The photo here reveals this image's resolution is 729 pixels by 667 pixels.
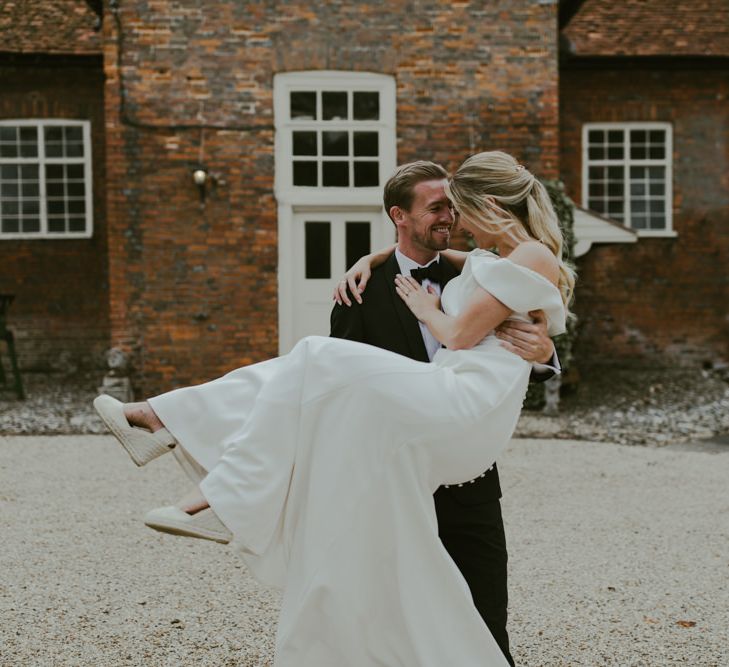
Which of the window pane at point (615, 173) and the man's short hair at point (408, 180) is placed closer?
the man's short hair at point (408, 180)

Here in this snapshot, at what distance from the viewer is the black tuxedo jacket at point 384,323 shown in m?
3.19

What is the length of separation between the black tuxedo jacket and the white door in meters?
8.47

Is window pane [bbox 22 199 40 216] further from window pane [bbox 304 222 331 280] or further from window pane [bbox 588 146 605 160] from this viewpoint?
window pane [bbox 588 146 605 160]

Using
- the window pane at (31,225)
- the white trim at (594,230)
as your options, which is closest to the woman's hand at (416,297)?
the white trim at (594,230)

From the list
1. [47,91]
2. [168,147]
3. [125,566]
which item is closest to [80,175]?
[47,91]

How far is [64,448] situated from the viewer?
9031 mm

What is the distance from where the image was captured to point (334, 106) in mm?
11570

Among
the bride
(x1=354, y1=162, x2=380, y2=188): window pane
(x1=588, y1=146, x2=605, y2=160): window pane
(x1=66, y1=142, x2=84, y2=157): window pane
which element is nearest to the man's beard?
the bride

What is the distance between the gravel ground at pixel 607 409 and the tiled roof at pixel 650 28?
16.3ft

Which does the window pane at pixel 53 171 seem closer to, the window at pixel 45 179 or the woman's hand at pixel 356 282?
the window at pixel 45 179

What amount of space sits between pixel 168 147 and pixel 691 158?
8.28m

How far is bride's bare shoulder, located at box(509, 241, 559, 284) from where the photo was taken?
2.87 meters

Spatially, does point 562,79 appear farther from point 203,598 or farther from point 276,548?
point 276,548

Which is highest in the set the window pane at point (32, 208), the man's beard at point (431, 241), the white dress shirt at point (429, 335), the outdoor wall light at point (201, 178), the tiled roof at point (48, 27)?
the tiled roof at point (48, 27)
